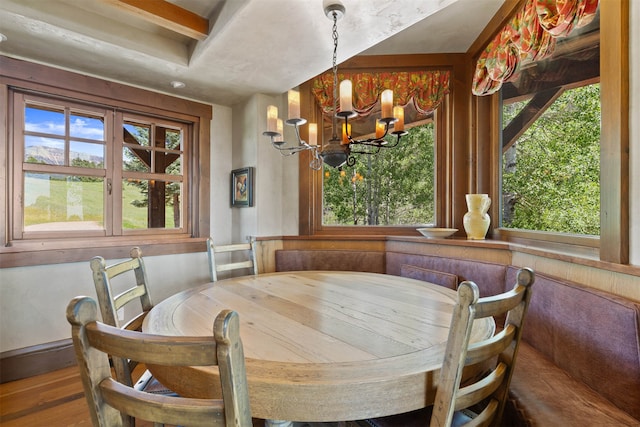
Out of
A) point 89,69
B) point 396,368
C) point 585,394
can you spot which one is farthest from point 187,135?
point 585,394

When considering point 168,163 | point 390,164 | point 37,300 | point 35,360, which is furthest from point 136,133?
point 390,164

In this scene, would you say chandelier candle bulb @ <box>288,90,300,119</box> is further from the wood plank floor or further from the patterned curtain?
the wood plank floor

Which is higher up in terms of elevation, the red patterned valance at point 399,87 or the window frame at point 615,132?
the red patterned valance at point 399,87

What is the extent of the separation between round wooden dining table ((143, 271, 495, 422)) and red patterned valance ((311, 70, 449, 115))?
5.63 feet

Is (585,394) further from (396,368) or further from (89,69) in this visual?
(89,69)

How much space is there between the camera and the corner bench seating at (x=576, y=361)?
3.07ft

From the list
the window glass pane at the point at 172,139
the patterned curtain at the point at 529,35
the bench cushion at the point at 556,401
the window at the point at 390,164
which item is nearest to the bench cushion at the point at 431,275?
the window at the point at 390,164

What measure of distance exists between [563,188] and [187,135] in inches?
121

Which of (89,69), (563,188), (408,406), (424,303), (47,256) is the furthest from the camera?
(89,69)

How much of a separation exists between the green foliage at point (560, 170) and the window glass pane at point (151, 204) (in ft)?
9.51

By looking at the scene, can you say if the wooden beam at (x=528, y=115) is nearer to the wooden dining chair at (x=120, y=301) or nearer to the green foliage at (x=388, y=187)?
the green foliage at (x=388, y=187)

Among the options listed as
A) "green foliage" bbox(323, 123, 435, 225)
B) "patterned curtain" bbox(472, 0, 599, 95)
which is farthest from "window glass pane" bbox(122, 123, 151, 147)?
"patterned curtain" bbox(472, 0, 599, 95)

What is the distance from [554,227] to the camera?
1798 mm

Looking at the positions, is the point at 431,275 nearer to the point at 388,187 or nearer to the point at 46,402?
the point at 388,187
